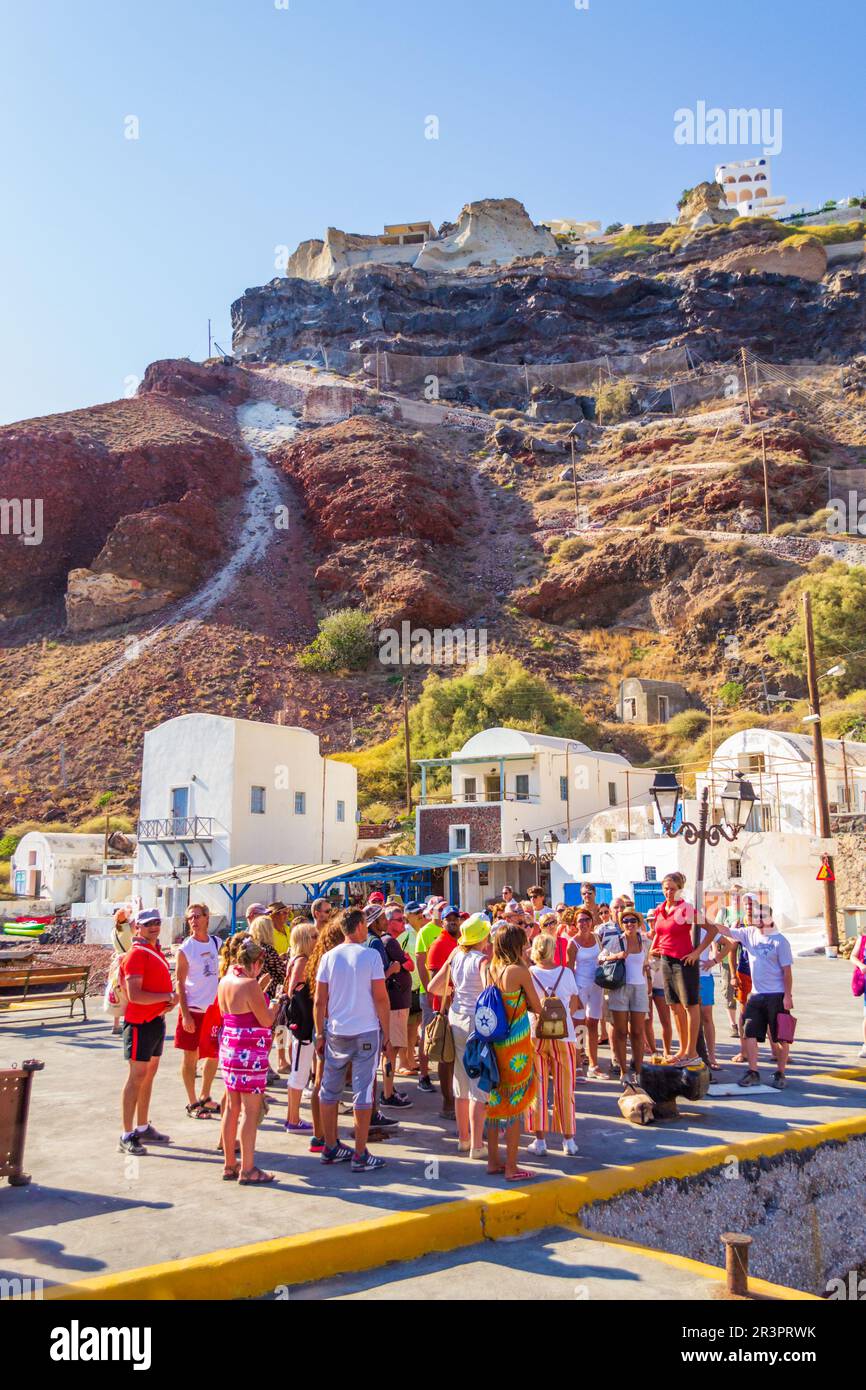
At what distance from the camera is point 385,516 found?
68.7 m

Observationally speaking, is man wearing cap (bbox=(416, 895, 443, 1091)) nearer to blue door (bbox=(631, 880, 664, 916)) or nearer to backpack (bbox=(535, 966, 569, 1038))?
backpack (bbox=(535, 966, 569, 1038))

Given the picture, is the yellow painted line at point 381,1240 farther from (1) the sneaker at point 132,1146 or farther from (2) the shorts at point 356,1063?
(1) the sneaker at point 132,1146

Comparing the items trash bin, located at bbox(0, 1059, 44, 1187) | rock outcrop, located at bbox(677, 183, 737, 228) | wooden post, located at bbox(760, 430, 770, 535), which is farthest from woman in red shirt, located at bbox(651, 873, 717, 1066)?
rock outcrop, located at bbox(677, 183, 737, 228)

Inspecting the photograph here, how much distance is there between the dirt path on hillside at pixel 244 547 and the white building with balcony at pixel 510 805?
28.3 m

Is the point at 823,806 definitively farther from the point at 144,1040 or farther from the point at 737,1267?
the point at 737,1267

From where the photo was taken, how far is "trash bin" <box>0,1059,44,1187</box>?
5754mm

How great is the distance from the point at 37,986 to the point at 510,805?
20.2 metres

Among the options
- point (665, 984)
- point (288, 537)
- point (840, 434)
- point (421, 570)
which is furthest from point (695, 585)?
point (665, 984)

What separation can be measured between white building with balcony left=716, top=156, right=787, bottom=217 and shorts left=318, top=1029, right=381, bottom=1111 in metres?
148

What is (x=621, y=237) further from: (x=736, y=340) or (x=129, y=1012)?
(x=129, y=1012)

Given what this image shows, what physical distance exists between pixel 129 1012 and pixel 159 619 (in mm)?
57201

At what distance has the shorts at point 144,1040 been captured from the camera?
6.48 metres

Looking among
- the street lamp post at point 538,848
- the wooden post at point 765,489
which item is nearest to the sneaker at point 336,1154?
the street lamp post at point 538,848
